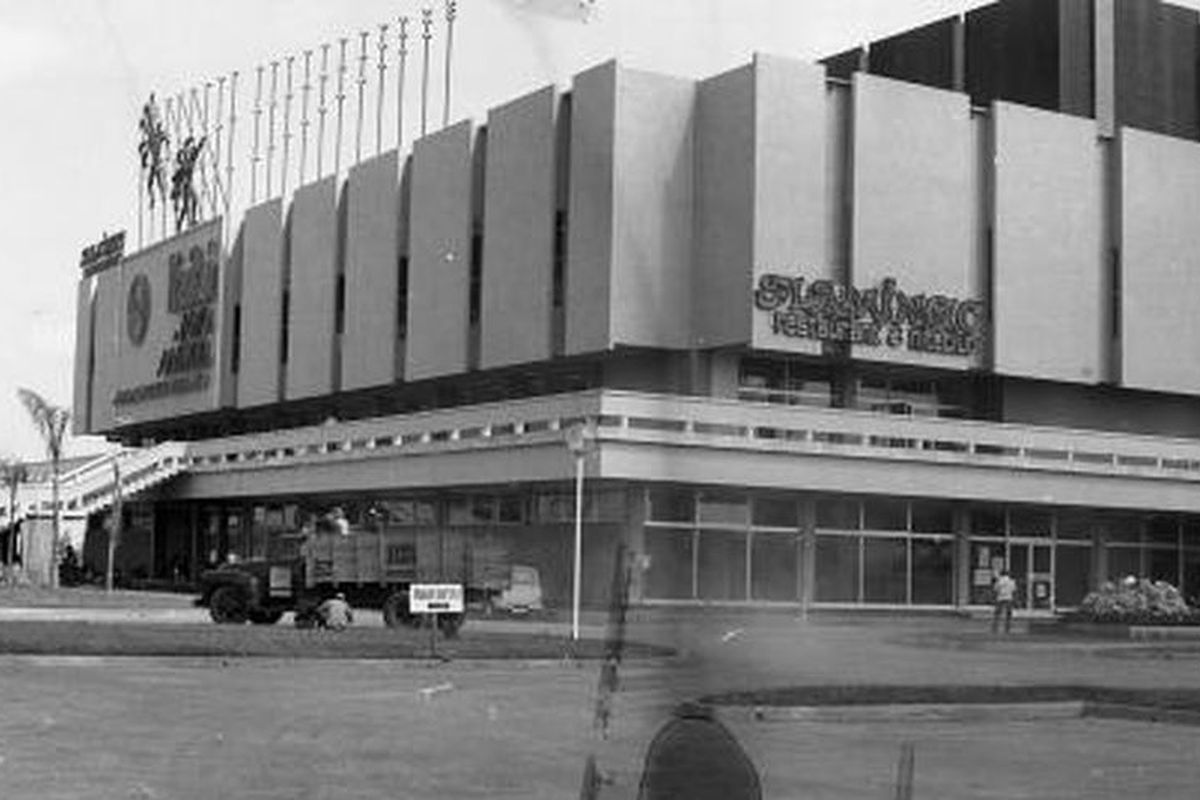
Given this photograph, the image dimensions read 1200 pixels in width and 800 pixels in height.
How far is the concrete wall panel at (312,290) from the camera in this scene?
211ft

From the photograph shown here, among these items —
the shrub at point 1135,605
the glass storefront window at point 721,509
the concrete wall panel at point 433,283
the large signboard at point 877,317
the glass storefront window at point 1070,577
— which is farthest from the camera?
the glass storefront window at point 1070,577

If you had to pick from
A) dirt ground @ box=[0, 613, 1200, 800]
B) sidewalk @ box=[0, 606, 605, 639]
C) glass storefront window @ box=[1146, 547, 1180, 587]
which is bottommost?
sidewalk @ box=[0, 606, 605, 639]

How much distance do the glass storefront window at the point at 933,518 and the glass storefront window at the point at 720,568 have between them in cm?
3107

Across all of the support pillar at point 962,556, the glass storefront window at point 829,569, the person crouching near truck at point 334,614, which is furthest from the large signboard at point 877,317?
the glass storefront window at point 829,569

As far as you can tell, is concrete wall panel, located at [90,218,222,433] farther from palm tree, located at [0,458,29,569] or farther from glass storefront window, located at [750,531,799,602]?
glass storefront window, located at [750,531,799,602]

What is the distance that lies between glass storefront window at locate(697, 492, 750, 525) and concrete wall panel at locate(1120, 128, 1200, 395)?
167 feet

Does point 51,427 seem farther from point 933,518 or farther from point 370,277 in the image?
point 933,518

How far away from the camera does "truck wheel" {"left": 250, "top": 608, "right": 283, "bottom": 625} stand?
36625mm

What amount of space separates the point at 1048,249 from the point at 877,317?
709 centimetres

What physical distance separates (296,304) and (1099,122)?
2949cm

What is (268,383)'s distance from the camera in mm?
69375

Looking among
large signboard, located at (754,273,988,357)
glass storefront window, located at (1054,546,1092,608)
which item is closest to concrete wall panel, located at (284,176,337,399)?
large signboard, located at (754,273,988,357)

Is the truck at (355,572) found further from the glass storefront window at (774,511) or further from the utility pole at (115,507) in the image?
the glass storefront window at (774,511)

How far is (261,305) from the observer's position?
70.6m
